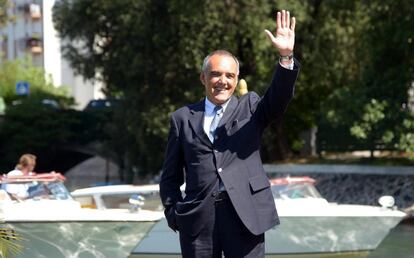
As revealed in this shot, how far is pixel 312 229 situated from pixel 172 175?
8.78 m

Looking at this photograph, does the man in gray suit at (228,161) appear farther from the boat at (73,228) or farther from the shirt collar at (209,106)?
the boat at (73,228)

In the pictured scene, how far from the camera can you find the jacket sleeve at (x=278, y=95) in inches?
214

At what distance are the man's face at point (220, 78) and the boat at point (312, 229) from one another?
27.4ft

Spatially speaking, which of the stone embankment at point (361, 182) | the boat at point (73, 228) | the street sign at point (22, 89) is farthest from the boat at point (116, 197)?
the street sign at point (22, 89)

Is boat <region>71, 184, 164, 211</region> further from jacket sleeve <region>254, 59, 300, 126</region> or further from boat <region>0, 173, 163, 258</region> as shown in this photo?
jacket sleeve <region>254, 59, 300, 126</region>

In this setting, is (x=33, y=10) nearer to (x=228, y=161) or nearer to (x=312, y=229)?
(x=312, y=229)

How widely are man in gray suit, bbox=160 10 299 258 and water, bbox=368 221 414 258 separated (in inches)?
418

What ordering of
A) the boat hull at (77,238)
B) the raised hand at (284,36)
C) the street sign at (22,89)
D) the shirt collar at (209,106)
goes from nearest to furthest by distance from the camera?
the raised hand at (284,36), the shirt collar at (209,106), the boat hull at (77,238), the street sign at (22,89)

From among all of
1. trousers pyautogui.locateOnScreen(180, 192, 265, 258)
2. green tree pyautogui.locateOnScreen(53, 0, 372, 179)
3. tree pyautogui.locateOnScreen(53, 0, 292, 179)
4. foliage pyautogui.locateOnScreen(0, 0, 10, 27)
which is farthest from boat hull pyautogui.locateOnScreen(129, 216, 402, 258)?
foliage pyautogui.locateOnScreen(0, 0, 10, 27)

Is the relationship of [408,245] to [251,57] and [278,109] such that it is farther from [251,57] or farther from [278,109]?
[278,109]

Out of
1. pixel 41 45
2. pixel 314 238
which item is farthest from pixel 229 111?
pixel 41 45

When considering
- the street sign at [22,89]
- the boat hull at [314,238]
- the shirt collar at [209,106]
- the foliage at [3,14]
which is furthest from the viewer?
the street sign at [22,89]

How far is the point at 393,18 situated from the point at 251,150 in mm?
17573

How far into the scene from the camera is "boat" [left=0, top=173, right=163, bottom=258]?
1238 centimetres
